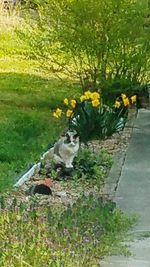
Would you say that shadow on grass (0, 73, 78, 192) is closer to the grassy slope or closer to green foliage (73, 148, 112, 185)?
the grassy slope

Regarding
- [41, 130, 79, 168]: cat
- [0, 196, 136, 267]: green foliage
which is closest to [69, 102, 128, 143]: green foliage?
[41, 130, 79, 168]: cat

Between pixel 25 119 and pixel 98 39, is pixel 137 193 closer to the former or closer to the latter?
pixel 25 119

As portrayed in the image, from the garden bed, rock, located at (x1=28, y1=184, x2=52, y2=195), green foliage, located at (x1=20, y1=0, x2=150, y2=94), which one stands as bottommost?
the garden bed

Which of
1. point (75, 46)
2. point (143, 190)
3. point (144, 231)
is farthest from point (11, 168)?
point (75, 46)

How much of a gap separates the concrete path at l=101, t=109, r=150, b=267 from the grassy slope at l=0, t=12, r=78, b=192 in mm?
1094

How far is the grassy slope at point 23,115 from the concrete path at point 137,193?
1.09 metres

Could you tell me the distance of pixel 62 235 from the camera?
6172mm

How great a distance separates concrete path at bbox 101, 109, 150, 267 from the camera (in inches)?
247

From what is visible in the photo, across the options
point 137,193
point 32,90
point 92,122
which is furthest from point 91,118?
point 32,90

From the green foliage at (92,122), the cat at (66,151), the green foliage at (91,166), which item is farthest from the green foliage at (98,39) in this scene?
the cat at (66,151)

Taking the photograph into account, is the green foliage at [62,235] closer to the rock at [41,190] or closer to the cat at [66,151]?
the rock at [41,190]

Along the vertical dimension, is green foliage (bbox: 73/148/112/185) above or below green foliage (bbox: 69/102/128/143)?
below

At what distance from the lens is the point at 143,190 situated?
8344mm

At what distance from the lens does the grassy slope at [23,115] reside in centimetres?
995
